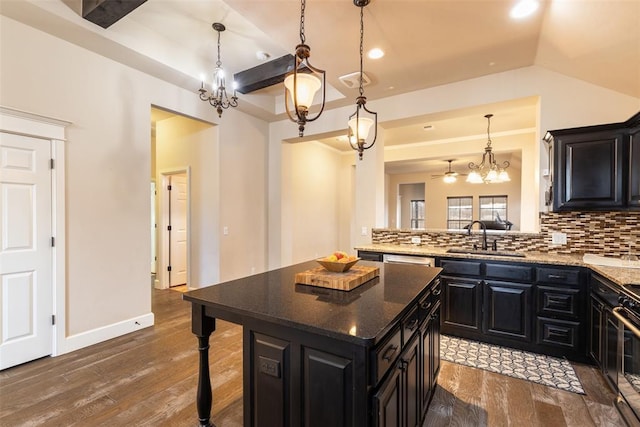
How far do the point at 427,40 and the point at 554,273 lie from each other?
8.14 ft

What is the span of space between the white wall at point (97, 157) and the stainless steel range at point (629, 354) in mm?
4342

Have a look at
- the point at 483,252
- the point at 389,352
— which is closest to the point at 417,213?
the point at 483,252

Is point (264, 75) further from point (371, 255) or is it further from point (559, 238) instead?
point (559, 238)

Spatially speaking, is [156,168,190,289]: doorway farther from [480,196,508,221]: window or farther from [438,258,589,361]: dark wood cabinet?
[480,196,508,221]: window

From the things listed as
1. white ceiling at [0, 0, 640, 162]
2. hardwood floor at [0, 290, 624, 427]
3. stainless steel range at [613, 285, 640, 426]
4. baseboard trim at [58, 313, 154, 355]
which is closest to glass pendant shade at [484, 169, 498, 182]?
white ceiling at [0, 0, 640, 162]

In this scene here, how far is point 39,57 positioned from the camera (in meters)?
2.77

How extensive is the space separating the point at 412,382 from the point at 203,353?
1.19m

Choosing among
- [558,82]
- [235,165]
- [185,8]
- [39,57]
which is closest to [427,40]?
[558,82]

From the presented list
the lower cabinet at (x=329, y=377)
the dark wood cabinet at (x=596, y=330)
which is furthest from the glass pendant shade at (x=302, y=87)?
the dark wood cabinet at (x=596, y=330)

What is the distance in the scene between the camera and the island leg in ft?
5.50

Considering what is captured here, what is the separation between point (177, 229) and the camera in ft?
18.4

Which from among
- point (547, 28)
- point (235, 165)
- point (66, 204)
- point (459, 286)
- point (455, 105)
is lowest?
point (459, 286)

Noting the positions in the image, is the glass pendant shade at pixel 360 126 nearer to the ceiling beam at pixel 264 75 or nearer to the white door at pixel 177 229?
the ceiling beam at pixel 264 75

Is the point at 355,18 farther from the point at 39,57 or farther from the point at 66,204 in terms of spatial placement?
the point at 66,204
